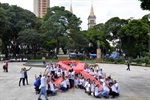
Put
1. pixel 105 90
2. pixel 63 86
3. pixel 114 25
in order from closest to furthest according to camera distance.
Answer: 1. pixel 105 90
2. pixel 63 86
3. pixel 114 25

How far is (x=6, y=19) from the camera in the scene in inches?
2080

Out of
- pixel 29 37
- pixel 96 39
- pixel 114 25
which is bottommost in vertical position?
pixel 29 37

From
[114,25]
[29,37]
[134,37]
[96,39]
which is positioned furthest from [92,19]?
[29,37]

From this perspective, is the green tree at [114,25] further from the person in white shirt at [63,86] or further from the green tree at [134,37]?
the person in white shirt at [63,86]

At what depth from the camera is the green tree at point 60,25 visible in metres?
57.1

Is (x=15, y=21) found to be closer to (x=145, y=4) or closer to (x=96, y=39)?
(x=96, y=39)

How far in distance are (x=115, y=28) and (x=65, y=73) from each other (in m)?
47.3

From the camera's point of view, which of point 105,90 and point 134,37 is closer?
point 105,90

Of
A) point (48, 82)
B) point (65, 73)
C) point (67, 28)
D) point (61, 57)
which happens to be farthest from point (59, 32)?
point (48, 82)

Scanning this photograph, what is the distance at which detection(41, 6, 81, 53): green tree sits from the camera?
187ft

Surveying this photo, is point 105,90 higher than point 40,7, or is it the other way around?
point 40,7

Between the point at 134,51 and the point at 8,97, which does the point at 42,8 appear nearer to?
the point at 134,51

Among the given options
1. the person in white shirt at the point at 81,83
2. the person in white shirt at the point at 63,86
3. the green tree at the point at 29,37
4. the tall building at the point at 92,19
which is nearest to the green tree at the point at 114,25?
the green tree at the point at 29,37

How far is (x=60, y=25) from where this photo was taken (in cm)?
5778
